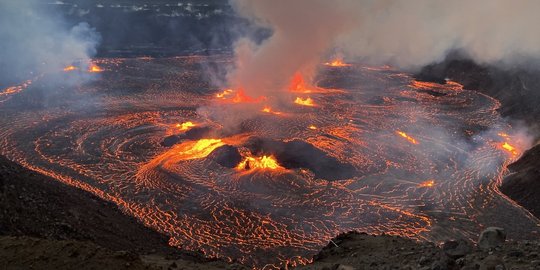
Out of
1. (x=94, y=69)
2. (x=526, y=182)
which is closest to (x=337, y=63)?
(x=94, y=69)

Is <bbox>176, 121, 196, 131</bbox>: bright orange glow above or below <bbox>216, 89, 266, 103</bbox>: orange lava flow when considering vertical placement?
below

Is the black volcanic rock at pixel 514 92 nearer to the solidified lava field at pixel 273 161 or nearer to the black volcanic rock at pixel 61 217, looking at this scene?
the solidified lava field at pixel 273 161

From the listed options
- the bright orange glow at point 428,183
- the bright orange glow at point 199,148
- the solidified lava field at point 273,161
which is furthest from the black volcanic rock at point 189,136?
the bright orange glow at point 428,183

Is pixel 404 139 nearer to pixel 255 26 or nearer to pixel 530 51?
pixel 530 51

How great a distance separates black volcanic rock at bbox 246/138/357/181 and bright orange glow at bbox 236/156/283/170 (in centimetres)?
85

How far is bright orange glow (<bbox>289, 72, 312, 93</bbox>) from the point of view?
270ft

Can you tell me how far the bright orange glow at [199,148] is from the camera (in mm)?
46131

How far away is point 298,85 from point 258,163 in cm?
4253

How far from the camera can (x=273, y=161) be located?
45031 mm

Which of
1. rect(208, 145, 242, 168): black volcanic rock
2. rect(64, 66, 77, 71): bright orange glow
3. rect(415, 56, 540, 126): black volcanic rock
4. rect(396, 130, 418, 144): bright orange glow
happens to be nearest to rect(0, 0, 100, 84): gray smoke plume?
rect(64, 66, 77, 71): bright orange glow

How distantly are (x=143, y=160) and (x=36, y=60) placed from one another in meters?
69.7

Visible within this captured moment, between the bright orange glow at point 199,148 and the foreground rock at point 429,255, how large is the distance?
24800 mm

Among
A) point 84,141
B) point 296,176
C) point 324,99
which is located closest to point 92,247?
point 296,176

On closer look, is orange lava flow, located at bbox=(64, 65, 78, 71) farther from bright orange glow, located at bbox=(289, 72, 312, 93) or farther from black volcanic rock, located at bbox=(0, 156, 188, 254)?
black volcanic rock, located at bbox=(0, 156, 188, 254)
